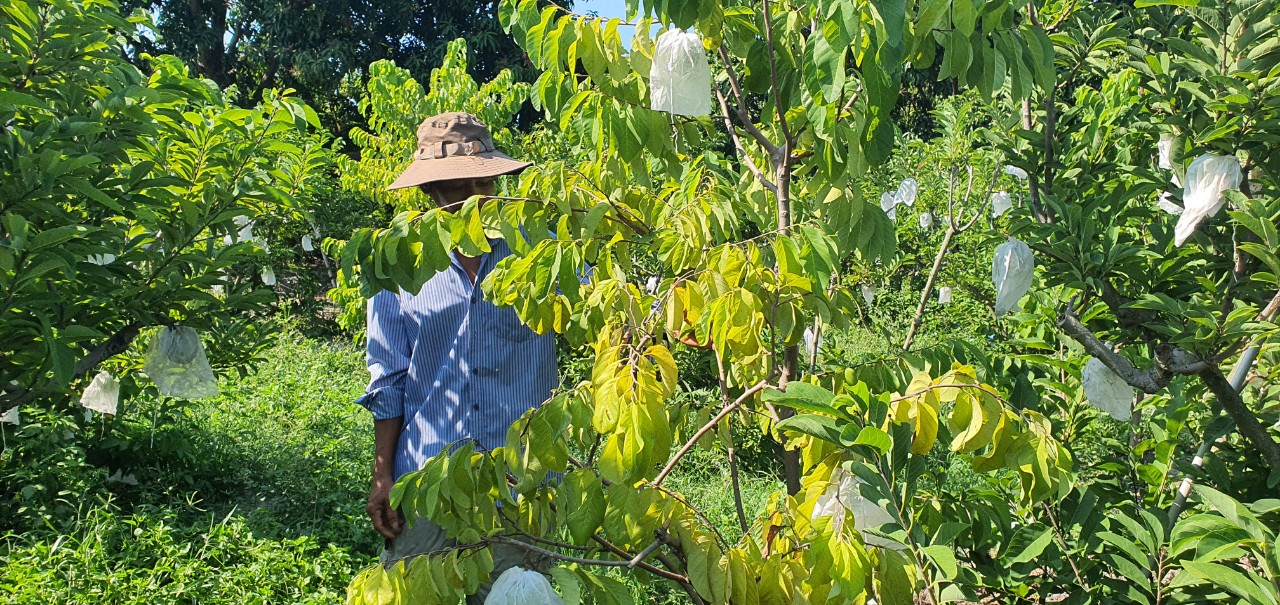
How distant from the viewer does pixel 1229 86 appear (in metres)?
1.65

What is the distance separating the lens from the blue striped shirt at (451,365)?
2135mm

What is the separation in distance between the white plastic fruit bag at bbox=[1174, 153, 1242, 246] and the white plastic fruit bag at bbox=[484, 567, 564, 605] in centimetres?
134

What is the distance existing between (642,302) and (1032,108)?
1135 millimetres

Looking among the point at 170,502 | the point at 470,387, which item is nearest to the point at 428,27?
the point at 170,502

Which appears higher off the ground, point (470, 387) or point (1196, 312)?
point (1196, 312)

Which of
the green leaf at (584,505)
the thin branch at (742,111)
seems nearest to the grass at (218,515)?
the green leaf at (584,505)

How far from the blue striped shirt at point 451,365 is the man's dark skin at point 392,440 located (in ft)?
0.07

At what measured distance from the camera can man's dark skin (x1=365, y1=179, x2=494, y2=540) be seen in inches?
84.8

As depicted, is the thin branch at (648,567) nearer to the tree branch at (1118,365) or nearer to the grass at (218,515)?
the tree branch at (1118,365)

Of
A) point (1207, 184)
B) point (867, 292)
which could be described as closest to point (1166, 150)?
point (1207, 184)

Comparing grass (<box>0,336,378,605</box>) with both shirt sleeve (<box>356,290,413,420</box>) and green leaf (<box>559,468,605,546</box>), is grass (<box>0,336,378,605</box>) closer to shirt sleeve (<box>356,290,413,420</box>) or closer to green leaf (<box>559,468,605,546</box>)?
shirt sleeve (<box>356,290,413,420</box>)

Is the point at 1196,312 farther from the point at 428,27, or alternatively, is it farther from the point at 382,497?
the point at 428,27

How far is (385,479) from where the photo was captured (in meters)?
2.17

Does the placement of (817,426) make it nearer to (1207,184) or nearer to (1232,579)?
(1232,579)
